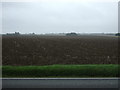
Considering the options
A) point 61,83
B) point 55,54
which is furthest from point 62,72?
point 55,54

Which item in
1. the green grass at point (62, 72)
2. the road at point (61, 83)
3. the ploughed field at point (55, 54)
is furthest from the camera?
the ploughed field at point (55, 54)

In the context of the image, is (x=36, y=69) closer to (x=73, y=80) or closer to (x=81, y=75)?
(x=81, y=75)

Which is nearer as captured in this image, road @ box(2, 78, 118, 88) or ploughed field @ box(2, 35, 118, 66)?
road @ box(2, 78, 118, 88)

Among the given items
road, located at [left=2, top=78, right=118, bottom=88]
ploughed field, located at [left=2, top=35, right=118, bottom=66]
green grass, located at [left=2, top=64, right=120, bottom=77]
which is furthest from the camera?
ploughed field, located at [left=2, top=35, right=118, bottom=66]

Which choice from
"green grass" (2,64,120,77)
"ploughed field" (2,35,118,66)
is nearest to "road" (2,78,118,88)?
"green grass" (2,64,120,77)

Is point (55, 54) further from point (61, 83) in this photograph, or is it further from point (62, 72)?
point (61, 83)

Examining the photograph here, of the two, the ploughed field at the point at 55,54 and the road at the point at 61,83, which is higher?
the ploughed field at the point at 55,54

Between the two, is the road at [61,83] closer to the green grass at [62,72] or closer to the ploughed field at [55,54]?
the green grass at [62,72]

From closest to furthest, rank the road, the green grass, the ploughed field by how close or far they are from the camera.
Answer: the road → the green grass → the ploughed field

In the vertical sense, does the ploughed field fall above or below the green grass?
above

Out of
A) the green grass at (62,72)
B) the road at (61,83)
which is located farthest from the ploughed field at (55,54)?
the road at (61,83)

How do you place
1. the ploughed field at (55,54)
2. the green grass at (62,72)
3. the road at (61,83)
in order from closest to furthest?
the road at (61,83) → the green grass at (62,72) → the ploughed field at (55,54)

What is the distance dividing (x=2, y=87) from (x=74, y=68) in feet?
13.6

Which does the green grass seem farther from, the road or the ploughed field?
the ploughed field
